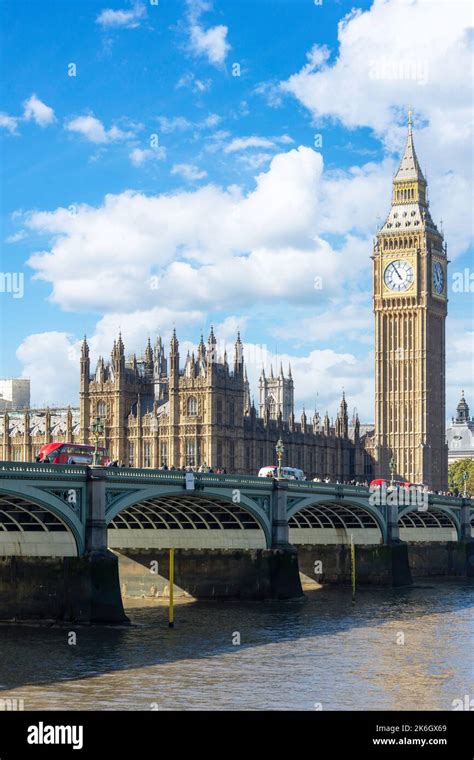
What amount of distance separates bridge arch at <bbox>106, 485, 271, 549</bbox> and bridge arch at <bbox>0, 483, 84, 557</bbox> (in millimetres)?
8831

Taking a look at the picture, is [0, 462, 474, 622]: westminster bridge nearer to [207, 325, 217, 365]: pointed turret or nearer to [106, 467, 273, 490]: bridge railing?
[106, 467, 273, 490]: bridge railing

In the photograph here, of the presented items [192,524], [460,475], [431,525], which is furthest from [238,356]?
[460,475]

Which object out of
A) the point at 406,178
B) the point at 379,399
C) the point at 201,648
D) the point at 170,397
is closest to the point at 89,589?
the point at 201,648

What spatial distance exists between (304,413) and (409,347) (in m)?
17.9

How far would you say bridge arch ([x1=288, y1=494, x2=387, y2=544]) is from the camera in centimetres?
7831

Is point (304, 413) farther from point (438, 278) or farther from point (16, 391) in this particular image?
point (16, 391)

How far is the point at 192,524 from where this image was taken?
7006 centimetres

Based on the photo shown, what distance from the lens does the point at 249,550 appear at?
68.2 m

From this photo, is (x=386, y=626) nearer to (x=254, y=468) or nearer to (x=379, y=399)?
(x=254, y=468)

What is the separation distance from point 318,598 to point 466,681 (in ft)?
92.3

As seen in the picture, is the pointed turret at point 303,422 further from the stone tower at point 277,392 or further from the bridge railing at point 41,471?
the bridge railing at point 41,471

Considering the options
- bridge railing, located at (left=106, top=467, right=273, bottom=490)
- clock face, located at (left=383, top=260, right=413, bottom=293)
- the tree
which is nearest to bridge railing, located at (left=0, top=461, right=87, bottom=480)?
bridge railing, located at (left=106, top=467, right=273, bottom=490)

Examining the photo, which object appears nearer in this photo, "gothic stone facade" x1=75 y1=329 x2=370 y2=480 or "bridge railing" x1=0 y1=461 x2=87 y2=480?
"bridge railing" x1=0 y1=461 x2=87 y2=480

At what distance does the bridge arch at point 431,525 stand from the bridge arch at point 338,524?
6376 millimetres
